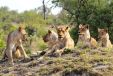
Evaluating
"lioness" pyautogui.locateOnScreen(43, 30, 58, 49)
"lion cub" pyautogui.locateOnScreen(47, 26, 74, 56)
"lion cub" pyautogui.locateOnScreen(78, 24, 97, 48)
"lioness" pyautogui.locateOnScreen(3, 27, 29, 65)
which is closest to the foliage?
"lion cub" pyautogui.locateOnScreen(78, 24, 97, 48)

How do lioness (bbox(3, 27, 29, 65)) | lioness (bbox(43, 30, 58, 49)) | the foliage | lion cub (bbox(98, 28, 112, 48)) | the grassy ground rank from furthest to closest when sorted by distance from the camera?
the foliage < lion cub (bbox(98, 28, 112, 48)) < lioness (bbox(43, 30, 58, 49)) < lioness (bbox(3, 27, 29, 65)) < the grassy ground

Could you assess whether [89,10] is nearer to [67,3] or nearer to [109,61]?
[67,3]

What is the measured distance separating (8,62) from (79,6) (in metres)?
16.1

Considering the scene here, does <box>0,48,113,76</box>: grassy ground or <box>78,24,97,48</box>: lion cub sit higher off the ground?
<box>78,24,97,48</box>: lion cub

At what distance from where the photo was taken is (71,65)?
12.5m

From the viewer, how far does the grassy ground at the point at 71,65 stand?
1201 cm

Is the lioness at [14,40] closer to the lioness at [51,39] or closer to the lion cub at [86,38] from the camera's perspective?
the lioness at [51,39]

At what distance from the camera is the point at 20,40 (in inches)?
579

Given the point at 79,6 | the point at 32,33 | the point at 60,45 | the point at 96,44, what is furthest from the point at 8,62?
the point at 32,33

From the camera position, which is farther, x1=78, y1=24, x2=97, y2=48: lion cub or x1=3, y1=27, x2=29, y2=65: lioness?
x1=78, y1=24, x2=97, y2=48: lion cub

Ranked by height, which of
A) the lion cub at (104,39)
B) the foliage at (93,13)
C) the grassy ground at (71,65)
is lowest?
the grassy ground at (71,65)

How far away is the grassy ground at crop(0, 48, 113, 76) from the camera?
12.0 meters

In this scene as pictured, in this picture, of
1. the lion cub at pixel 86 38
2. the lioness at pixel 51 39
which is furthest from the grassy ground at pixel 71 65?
the lioness at pixel 51 39

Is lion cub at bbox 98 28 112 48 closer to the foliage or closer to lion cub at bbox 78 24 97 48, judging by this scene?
lion cub at bbox 78 24 97 48
